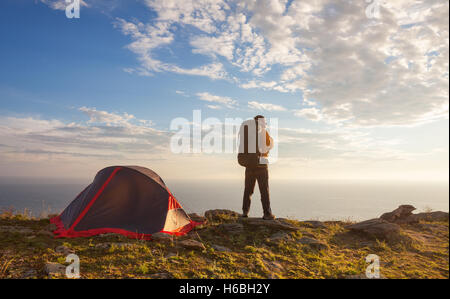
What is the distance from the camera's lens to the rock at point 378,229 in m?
9.34

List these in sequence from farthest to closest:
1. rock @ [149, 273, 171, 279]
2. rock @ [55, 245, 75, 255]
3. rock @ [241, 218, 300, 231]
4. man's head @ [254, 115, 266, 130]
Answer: man's head @ [254, 115, 266, 130] < rock @ [241, 218, 300, 231] < rock @ [55, 245, 75, 255] < rock @ [149, 273, 171, 279]

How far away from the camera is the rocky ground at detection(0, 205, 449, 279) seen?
5332 mm

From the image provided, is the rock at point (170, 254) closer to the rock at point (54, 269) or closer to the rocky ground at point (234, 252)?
the rocky ground at point (234, 252)

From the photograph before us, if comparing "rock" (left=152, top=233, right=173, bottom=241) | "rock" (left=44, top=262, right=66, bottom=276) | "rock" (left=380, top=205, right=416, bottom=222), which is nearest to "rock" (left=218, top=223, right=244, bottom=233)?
"rock" (left=152, top=233, right=173, bottom=241)

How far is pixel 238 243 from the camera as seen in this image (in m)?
7.71

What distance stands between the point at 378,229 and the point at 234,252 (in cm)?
628

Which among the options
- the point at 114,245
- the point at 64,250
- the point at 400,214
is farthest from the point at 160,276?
the point at 400,214

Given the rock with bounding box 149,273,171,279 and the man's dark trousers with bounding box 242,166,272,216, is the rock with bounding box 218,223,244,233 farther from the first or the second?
the rock with bounding box 149,273,171,279

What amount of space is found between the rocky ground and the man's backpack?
2.25m

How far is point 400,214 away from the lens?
44.6ft

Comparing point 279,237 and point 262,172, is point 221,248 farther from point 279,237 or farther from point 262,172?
point 262,172
